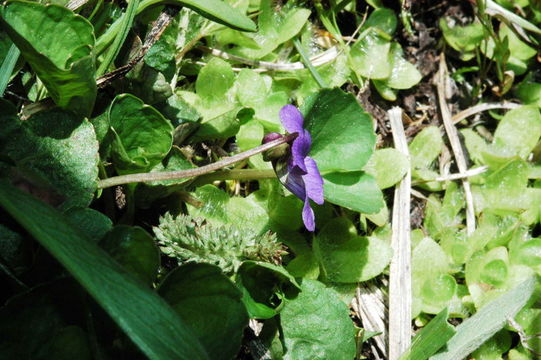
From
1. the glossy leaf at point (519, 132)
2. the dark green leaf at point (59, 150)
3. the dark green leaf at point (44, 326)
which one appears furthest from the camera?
the glossy leaf at point (519, 132)

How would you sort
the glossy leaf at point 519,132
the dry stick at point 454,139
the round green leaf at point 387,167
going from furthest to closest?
the glossy leaf at point 519,132 → the dry stick at point 454,139 → the round green leaf at point 387,167

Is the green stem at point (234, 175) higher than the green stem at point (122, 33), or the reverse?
the green stem at point (122, 33)

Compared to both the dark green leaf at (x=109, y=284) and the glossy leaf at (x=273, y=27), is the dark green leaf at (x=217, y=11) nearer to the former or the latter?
the glossy leaf at (x=273, y=27)

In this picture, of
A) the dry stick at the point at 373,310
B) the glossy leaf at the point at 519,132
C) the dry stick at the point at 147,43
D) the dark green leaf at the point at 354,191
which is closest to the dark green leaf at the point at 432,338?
the dry stick at the point at 373,310

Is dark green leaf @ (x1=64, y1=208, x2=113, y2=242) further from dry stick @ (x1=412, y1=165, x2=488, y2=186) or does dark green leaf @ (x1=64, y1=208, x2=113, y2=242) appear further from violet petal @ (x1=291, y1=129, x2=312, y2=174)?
dry stick @ (x1=412, y1=165, x2=488, y2=186)

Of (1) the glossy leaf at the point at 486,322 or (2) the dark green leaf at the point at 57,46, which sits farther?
(1) the glossy leaf at the point at 486,322

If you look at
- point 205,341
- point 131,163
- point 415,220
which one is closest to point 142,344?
point 205,341
